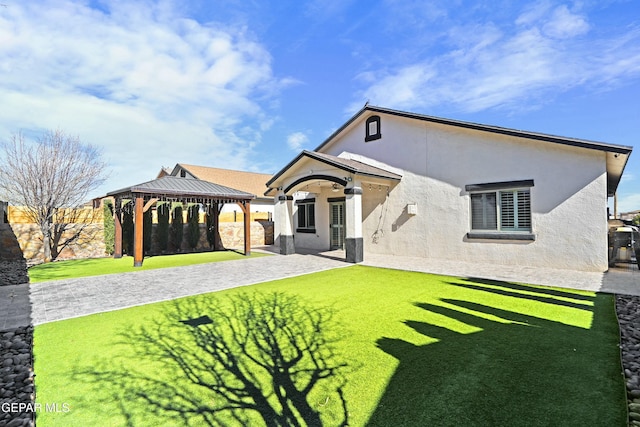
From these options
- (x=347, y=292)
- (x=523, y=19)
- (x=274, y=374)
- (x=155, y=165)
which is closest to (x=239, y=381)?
(x=274, y=374)

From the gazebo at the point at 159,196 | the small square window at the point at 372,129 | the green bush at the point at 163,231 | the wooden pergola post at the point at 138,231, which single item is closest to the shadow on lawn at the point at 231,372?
the wooden pergola post at the point at 138,231

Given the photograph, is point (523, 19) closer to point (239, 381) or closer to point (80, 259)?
point (239, 381)

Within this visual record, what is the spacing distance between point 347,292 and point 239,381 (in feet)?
13.8

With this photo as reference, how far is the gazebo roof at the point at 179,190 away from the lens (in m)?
12.1

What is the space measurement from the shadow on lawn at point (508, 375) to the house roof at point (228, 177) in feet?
79.9

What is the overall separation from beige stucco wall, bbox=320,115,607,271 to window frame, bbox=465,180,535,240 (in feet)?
0.54

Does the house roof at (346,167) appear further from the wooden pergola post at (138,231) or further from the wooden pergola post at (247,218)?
the wooden pergola post at (138,231)

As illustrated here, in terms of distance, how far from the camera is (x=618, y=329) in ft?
15.4

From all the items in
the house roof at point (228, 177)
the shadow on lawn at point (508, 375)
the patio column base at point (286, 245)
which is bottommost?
the shadow on lawn at point (508, 375)

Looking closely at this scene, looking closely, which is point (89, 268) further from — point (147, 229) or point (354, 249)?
point (354, 249)

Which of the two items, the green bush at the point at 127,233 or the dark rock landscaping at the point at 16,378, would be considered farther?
the green bush at the point at 127,233

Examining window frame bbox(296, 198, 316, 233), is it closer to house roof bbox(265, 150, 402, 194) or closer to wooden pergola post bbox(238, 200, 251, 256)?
house roof bbox(265, 150, 402, 194)

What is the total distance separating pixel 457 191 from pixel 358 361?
938cm

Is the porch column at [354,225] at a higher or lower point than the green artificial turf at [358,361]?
higher
